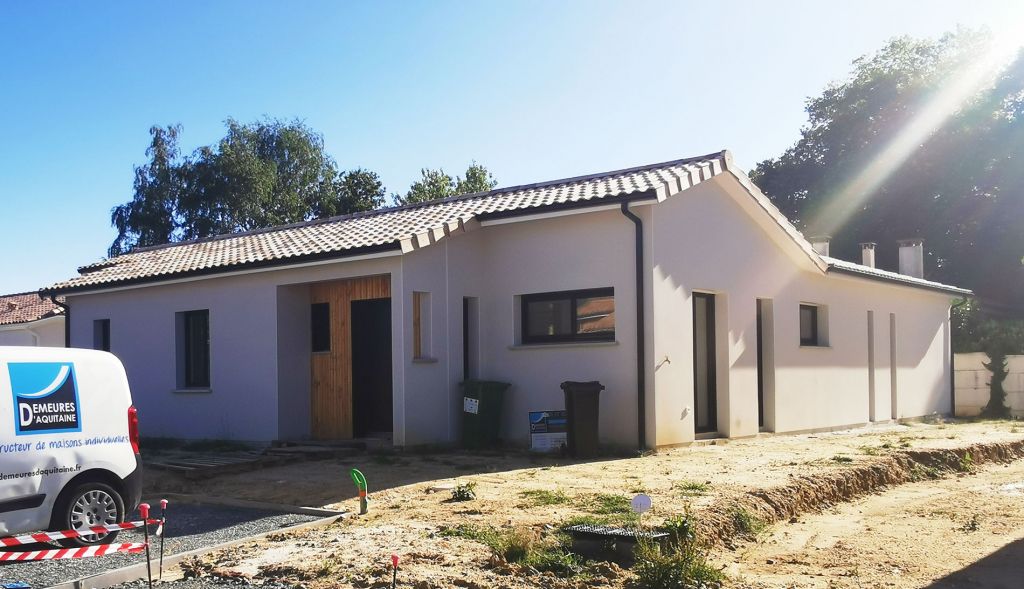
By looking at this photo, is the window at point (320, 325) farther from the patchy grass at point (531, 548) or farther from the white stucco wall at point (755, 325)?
the patchy grass at point (531, 548)

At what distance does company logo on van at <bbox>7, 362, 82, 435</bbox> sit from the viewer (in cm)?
810

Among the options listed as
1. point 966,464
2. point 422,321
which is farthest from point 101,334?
point 966,464

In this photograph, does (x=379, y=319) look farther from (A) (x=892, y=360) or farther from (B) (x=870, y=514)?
(A) (x=892, y=360)

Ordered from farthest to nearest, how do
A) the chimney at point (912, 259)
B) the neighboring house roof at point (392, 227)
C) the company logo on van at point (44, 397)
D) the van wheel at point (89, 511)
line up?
1. the chimney at point (912, 259)
2. the neighboring house roof at point (392, 227)
3. the van wheel at point (89, 511)
4. the company logo on van at point (44, 397)

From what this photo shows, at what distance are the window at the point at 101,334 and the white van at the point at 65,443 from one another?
39.4 feet

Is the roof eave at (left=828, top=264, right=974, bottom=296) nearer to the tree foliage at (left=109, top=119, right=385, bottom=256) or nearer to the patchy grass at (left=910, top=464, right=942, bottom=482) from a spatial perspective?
the patchy grass at (left=910, top=464, right=942, bottom=482)

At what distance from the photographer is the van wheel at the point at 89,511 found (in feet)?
27.3

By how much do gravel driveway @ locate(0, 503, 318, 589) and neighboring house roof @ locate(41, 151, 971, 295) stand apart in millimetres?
5185

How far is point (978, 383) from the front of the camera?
26.1 metres

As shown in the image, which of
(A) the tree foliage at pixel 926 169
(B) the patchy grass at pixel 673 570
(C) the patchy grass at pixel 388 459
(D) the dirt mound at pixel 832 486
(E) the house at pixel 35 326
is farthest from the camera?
(A) the tree foliage at pixel 926 169

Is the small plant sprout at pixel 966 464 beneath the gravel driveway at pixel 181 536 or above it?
beneath

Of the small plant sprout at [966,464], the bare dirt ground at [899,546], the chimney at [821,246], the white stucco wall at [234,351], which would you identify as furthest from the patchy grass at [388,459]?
the chimney at [821,246]

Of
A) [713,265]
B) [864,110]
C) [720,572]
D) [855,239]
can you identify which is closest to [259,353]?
[713,265]

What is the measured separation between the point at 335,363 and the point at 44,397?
8301mm
